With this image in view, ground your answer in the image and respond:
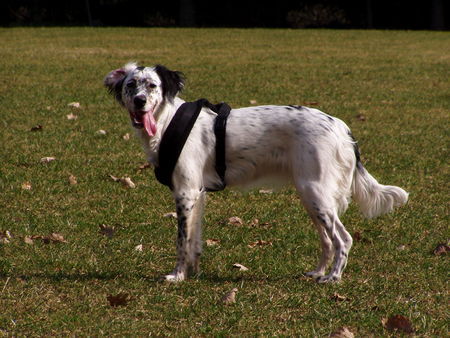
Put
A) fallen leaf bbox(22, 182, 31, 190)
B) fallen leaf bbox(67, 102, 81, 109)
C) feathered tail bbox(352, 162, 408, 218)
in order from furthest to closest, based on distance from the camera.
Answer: fallen leaf bbox(67, 102, 81, 109) < fallen leaf bbox(22, 182, 31, 190) < feathered tail bbox(352, 162, 408, 218)

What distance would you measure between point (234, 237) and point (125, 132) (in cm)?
465

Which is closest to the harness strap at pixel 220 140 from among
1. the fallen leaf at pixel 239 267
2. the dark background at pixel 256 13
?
the fallen leaf at pixel 239 267

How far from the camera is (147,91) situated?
5.59 m

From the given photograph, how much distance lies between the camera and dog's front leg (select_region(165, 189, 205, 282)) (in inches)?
222

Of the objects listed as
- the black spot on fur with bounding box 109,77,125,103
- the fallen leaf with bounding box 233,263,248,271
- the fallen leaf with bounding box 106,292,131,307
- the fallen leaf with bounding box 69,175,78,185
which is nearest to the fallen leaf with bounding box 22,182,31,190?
the fallen leaf with bounding box 69,175,78,185

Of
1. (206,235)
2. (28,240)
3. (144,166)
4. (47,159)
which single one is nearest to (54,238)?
(28,240)

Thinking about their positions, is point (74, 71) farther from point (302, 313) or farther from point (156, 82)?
point (302, 313)

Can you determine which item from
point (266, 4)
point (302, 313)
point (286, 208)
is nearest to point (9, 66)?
point (286, 208)

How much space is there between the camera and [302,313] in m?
4.92

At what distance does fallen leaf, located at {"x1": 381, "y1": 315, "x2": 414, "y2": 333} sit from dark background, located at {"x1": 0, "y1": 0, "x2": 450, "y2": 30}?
2867 cm

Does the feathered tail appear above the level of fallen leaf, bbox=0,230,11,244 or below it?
above

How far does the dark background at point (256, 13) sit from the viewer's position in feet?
107

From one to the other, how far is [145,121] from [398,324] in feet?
7.18

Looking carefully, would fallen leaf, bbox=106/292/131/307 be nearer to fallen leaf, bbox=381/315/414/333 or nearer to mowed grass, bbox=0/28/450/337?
mowed grass, bbox=0/28/450/337
